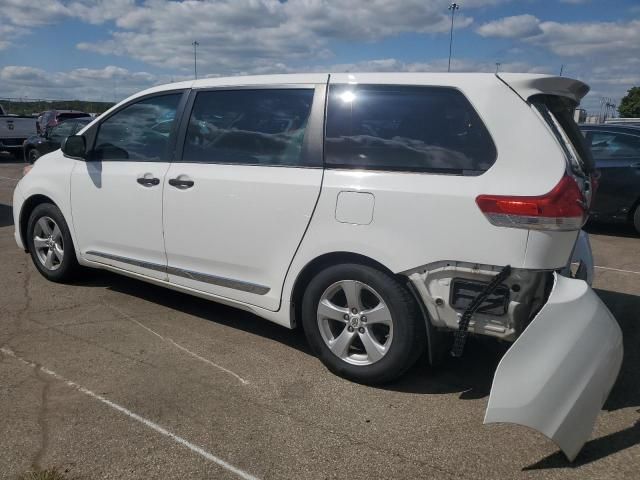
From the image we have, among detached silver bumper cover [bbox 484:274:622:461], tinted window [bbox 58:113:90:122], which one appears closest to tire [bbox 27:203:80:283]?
detached silver bumper cover [bbox 484:274:622:461]

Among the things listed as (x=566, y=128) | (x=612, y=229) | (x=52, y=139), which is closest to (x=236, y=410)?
(x=566, y=128)

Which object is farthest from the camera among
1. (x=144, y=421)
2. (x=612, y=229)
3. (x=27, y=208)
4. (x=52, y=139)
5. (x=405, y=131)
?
(x=52, y=139)

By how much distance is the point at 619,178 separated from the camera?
27.0 ft

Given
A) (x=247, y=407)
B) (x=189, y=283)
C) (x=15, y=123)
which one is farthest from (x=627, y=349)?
(x=15, y=123)

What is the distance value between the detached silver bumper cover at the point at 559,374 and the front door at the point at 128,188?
268 cm

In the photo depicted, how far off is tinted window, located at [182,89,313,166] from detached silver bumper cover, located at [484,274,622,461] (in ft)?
5.62

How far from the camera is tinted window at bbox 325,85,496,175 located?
10.2 feet

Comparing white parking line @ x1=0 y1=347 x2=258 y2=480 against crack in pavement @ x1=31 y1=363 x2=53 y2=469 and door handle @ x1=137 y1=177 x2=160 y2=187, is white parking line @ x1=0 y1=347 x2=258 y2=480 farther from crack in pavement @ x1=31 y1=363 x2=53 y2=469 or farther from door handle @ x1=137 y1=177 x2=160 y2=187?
door handle @ x1=137 y1=177 x2=160 y2=187

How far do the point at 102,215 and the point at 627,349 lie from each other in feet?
13.5

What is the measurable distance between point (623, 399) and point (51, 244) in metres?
4.73

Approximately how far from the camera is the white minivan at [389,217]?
2.77m

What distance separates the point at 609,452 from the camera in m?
2.83

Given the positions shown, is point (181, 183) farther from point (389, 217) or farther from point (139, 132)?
point (389, 217)

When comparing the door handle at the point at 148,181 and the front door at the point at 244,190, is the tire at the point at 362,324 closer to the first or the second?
the front door at the point at 244,190
